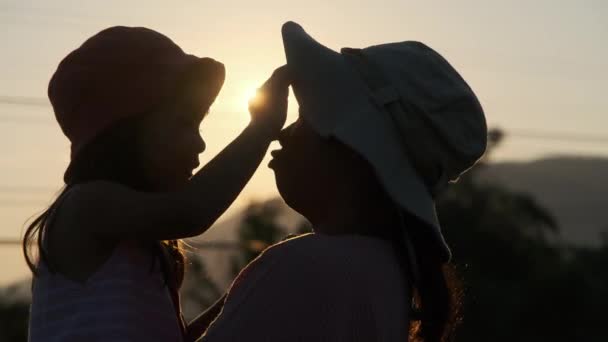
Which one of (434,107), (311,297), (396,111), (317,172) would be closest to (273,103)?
(317,172)

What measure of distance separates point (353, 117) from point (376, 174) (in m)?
0.16

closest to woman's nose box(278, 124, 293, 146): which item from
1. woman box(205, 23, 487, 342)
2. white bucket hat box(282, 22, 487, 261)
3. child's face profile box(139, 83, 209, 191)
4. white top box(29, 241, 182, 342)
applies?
woman box(205, 23, 487, 342)

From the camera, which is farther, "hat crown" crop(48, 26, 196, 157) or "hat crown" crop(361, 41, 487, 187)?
"hat crown" crop(48, 26, 196, 157)

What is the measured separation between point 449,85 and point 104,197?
3.20 ft

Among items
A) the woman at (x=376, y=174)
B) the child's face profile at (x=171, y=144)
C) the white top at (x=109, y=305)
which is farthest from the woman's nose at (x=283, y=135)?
the white top at (x=109, y=305)

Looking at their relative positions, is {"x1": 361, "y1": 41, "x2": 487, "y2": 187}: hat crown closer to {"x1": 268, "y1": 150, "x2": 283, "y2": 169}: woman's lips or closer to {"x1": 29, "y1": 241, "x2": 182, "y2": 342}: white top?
{"x1": 268, "y1": 150, "x2": 283, "y2": 169}: woman's lips

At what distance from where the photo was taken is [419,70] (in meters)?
3.32

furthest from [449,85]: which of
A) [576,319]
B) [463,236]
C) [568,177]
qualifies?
[568,177]

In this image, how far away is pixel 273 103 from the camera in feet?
10.7

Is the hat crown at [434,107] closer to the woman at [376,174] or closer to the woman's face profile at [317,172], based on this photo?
the woman at [376,174]

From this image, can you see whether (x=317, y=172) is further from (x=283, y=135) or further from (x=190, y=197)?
(x=190, y=197)

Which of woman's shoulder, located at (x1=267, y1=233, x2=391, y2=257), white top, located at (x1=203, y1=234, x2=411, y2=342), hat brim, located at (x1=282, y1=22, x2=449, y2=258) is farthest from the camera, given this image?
hat brim, located at (x1=282, y1=22, x2=449, y2=258)

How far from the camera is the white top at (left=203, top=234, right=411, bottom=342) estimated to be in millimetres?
2881

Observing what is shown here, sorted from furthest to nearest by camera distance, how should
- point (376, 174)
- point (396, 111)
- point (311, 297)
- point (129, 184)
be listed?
1. point (129, 184)
2. point (396, 111)
3. point (376, 174)
4. point (311, 297)
